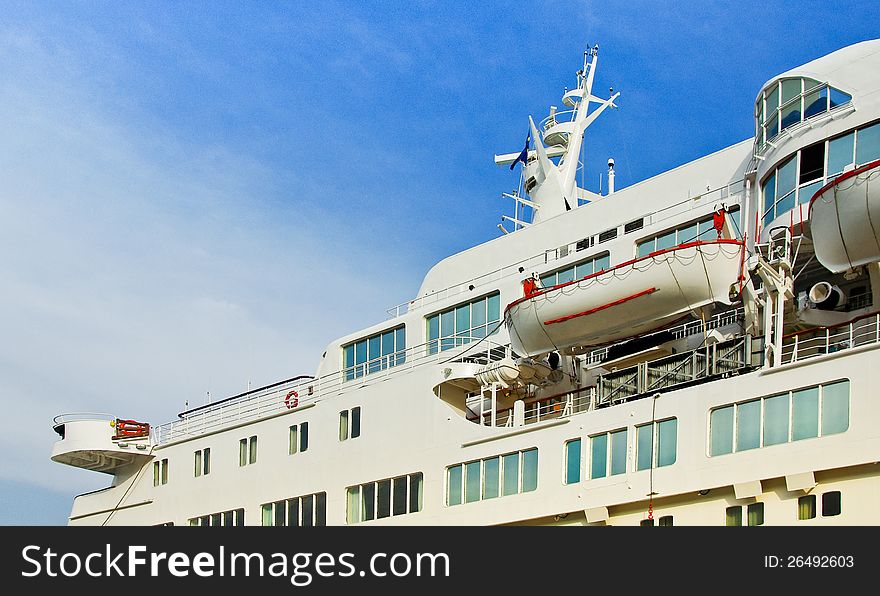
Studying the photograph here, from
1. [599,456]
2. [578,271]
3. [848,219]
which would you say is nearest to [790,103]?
[848,219]

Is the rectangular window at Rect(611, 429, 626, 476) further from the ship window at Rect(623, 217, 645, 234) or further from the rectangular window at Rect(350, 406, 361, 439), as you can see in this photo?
the rectangular window at Rect(350, 406, 361, 439)

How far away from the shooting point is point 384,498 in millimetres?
37312

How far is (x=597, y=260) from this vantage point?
37.4 m

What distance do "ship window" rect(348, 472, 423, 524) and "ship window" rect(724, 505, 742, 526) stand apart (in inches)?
374

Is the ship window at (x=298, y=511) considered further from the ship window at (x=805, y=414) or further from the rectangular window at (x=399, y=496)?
the ship window at (x=805, y=414)

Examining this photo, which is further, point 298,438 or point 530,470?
point 298,438

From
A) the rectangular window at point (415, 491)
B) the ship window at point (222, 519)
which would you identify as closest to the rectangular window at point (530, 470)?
the rectangular window at point (415, 491)

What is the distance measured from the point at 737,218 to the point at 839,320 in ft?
16.1

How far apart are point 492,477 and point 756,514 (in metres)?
7.78

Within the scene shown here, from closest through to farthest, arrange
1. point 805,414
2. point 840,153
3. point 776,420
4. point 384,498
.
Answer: point 805,414 → point 776,420 → point 840,153 → point 384,498

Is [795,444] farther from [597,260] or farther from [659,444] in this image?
[597,260]

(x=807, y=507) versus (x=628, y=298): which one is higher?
(x=628, y=298)

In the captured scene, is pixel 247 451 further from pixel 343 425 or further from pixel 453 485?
pixel 453 485
